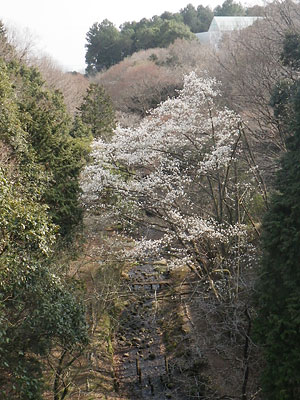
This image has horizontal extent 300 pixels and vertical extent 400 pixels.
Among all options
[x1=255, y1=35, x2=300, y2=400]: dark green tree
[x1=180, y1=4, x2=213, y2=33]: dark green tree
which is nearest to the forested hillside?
[x1=255, y1=35, x2=300, y2=400]: dark green tree

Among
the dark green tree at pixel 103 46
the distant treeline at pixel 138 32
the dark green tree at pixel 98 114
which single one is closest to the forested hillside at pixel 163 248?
the dark green tree at pixel 98 114

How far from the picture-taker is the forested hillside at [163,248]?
5.83 metres

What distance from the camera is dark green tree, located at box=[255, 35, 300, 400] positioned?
5.32 m

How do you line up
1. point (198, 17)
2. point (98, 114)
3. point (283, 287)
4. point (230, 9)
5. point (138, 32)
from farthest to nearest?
point (198, 17)
point (230, 9)
point (138, 32)
point (98, 114)
point (283, 287)

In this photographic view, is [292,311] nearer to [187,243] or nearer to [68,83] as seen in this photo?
[187,243]

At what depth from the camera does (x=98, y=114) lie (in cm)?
1838

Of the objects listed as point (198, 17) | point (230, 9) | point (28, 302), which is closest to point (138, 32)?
point (198, 17)

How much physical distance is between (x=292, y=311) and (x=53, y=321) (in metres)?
3.64

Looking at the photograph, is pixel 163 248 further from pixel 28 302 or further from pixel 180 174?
pixel 28 302

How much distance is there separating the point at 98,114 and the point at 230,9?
30364 millimetres

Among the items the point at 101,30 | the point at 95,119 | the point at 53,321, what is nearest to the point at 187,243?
the point at 53,321

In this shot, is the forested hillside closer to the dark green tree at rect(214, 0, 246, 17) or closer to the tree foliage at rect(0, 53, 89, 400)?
the tree foliage at rect(0, 53, 89, 400)

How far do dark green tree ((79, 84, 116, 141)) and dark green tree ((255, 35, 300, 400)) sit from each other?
40.9ft

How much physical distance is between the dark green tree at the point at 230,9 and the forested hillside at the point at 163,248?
28.4 m
